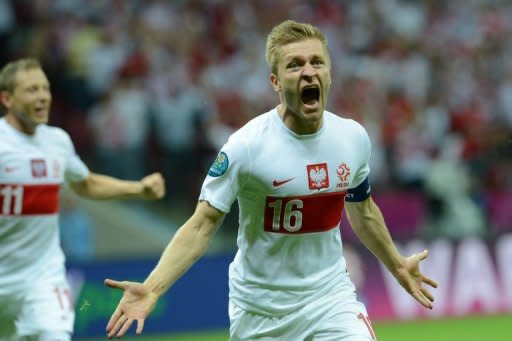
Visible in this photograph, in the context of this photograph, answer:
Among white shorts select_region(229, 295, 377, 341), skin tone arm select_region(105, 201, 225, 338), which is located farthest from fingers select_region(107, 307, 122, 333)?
white shorts select_region(229, 295, 377, 341)

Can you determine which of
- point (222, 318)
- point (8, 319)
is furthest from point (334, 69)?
point (8, 319)

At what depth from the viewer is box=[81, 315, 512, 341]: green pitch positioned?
40.2 ft

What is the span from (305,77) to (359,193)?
916mm

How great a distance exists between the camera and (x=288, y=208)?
19.8 feet

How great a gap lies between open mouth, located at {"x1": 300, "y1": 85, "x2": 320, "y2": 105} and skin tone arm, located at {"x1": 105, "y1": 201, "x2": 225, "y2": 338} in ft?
2.47

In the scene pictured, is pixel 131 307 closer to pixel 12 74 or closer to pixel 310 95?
pixel 310 95

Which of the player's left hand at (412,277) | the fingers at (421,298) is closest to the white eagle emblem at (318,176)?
the player's left hand at (412,277)

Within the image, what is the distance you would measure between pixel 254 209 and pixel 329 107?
9.11 meters

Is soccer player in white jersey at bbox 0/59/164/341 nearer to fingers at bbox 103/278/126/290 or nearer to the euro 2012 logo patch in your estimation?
the euro 2012 logo patch

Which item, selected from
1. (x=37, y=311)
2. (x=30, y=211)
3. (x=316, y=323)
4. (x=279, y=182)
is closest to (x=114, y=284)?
(x=279, y=182)

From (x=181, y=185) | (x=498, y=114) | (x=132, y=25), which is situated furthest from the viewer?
(x=498, y=114)

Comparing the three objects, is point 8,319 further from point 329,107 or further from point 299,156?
point 329,107

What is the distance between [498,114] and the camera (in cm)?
1587

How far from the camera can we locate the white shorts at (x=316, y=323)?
5.98 meters
